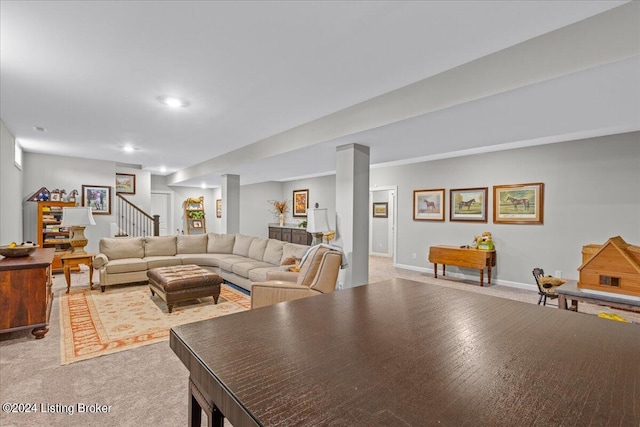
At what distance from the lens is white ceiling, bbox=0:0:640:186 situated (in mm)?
1945

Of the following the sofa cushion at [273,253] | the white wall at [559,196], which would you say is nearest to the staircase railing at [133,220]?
the sofa cushion at [273,253]

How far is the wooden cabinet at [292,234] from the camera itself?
8.73 meters

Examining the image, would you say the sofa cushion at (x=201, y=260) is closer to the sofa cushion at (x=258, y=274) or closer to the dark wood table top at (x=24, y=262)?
the sofa cushion at (x=258, y=274)

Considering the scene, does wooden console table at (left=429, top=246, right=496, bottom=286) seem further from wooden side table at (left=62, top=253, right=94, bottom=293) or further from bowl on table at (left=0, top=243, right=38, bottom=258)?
bowl on table at (left=0, top=243, right=38, bottom=258)

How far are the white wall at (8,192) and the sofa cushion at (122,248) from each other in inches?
46.9

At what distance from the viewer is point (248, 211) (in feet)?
34.0

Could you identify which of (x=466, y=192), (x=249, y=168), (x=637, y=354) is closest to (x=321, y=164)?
(x=249, y=168)

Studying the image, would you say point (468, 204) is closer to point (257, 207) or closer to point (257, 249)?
point (257, 249)

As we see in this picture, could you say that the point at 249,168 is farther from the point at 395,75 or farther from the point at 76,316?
the point at 395,75

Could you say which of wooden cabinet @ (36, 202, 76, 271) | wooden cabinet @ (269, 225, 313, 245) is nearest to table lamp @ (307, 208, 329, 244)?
wooden cabinet @ (269, 225, 313, 245)

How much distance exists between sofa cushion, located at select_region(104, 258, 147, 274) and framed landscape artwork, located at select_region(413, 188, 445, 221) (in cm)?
538

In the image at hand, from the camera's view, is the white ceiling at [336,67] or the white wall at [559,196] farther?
the white wall at [559,196]

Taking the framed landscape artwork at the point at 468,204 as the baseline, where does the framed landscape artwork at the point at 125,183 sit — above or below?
above

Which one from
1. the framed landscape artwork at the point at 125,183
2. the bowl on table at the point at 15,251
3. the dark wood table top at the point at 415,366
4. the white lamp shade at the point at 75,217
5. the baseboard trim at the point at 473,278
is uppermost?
the framed landscape artwork at the point at 125,183
